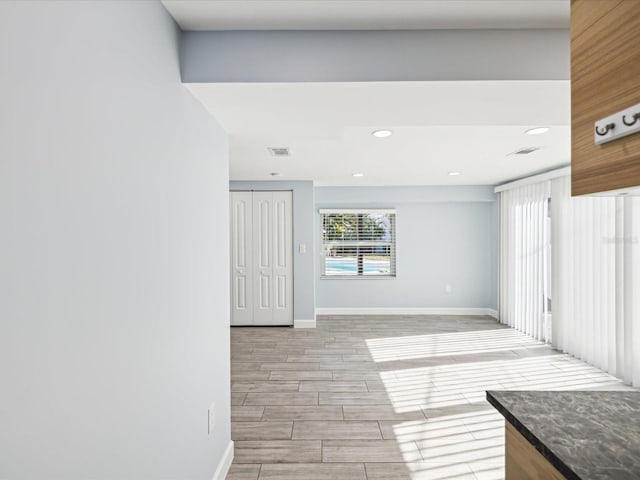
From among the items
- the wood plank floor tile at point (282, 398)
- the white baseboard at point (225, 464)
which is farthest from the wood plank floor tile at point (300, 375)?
the white baseboard at point (225, 464)

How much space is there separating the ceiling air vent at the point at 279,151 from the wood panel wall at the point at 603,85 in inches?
121

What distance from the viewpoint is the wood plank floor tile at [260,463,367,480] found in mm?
2363

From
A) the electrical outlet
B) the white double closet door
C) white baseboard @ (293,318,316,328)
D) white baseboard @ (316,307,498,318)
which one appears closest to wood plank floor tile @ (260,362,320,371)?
white baseboard @ (293,318,316,328)

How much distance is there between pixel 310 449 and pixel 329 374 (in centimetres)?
147

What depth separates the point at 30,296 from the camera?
0.79 metres

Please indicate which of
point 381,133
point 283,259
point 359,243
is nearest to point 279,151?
point 381,133

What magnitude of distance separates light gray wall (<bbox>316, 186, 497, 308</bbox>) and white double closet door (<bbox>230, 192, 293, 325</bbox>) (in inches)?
45.6

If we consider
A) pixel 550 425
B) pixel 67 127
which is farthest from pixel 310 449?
pixel 67 127

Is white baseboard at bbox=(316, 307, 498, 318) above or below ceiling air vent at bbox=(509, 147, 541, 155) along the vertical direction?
below

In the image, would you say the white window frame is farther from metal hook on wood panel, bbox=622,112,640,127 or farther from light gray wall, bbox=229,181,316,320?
metal hook on wood panel, bbox=622,112,640,127

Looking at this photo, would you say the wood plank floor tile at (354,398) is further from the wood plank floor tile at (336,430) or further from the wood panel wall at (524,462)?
the wood panel wall at (524,462)

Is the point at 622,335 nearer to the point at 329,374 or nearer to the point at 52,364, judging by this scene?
the point at 329,374

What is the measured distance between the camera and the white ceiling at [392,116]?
1767 mm

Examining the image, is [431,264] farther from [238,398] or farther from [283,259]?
[238,398]
